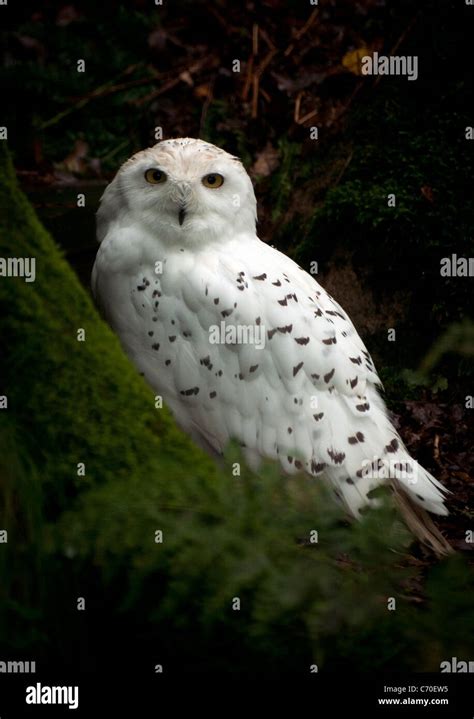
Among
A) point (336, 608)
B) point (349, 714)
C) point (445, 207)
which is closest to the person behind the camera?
point (336, 608)

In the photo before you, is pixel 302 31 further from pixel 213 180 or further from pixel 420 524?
pixel 420 524

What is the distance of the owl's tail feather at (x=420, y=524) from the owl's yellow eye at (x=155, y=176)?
1.59 meters

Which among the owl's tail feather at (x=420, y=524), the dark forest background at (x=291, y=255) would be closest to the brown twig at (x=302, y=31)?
the dark forest background at (x=291, y=255)

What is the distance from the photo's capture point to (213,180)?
3.36 metres

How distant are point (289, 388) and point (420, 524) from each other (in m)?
0.77

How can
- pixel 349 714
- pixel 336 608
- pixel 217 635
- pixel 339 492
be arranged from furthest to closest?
pixel 339 492
pixel 349 714
pixel 217 635
pixel 336 608

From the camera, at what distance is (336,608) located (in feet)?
5.65

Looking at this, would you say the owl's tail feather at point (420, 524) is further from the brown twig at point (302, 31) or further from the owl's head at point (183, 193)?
the brown twig at point (302, 31)

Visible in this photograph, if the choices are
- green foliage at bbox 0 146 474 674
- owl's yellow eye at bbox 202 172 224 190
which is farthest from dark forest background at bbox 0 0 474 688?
owl's yellow eye at bbox 202 172 224 190

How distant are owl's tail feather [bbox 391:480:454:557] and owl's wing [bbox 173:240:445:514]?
5 centimetres

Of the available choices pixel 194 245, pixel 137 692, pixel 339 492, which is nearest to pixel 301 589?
pixel 137 692

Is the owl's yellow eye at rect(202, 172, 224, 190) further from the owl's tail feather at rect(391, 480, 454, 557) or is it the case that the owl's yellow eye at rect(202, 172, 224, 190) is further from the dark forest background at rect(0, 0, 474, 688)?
the owl's tail feather at rect(391, 480, 454, 557)

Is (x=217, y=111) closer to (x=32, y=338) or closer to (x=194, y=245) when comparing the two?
(x=194, y=245)

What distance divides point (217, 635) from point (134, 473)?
0.44m
